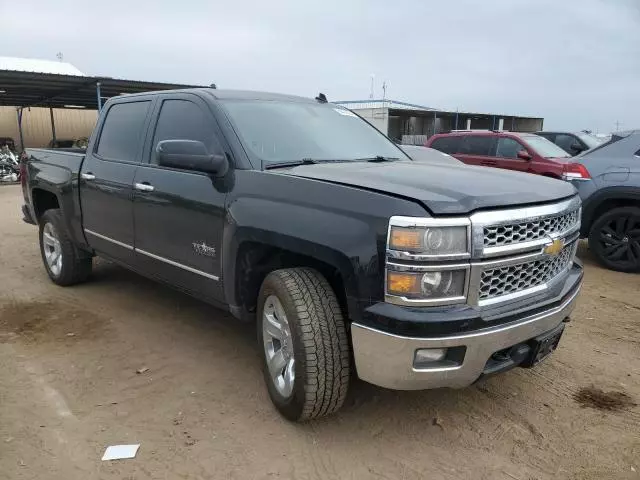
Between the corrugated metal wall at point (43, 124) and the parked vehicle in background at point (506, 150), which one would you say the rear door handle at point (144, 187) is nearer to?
the parked vehicle in background at point (506, 150)

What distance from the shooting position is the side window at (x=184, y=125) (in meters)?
3.62

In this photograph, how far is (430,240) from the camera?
2.39 m

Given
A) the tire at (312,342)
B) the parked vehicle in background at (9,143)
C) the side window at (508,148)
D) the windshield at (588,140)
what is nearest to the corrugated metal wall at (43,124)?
the parked vehicle in background at (9,143)

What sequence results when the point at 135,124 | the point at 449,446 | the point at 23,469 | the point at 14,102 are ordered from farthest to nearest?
the point at 14,102, the point at 135,124, the point at 449,446, the point at 23,469

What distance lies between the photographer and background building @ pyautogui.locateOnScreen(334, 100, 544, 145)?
28.0m

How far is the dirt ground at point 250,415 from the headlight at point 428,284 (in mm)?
907

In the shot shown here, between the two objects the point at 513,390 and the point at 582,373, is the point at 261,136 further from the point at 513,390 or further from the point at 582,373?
the point at 582,373

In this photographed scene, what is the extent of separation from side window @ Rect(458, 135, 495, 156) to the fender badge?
838 centimetres

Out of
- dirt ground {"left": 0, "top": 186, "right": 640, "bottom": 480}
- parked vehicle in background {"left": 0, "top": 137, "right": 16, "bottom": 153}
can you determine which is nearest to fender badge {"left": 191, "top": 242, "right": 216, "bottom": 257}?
dirt ground {"left": 0, "top": 186, "right": 640, "bottom": 480}

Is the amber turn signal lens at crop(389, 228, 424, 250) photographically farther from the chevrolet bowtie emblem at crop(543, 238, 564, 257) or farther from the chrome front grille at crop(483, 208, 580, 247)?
the chevrolet bowtie emblem at crop(543, 238, 564, 257)

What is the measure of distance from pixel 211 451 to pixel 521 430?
1.69 meters

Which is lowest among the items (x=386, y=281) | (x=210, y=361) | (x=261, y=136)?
(x=210, y=361)

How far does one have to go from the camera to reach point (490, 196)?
2574 millimetres

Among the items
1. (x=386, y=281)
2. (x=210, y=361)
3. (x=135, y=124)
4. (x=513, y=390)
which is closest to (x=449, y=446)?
(x=513, y=390)
